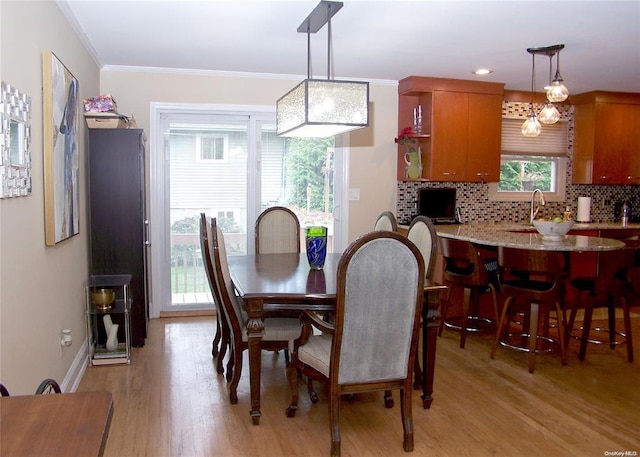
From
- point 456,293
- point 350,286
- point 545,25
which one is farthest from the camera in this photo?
point 456,293

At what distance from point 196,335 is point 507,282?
2537mm

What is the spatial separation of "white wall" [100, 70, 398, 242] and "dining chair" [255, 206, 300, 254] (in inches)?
42.8

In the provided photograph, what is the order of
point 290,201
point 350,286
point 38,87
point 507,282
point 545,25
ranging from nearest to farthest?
1. point 350,286
2. point 38,87
3. point 545,25
4. point 507,282
5. point 290,201

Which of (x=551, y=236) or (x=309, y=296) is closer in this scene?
(x=309, y=296)

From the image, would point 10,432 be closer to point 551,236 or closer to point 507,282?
point 507,282

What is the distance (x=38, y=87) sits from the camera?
272 cm

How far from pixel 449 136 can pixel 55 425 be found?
4.86 metres

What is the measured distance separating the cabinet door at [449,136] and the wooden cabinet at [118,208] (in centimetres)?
283

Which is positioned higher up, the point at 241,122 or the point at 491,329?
the point at 241,122

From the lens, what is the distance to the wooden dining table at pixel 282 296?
9.10ft

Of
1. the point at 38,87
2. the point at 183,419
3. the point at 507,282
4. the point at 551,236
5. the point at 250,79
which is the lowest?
the point at 183,419

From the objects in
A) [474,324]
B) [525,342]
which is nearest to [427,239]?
[525,342]

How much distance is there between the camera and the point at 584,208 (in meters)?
6.22

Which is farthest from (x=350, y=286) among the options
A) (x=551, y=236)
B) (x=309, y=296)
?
(x=551, y=236)
